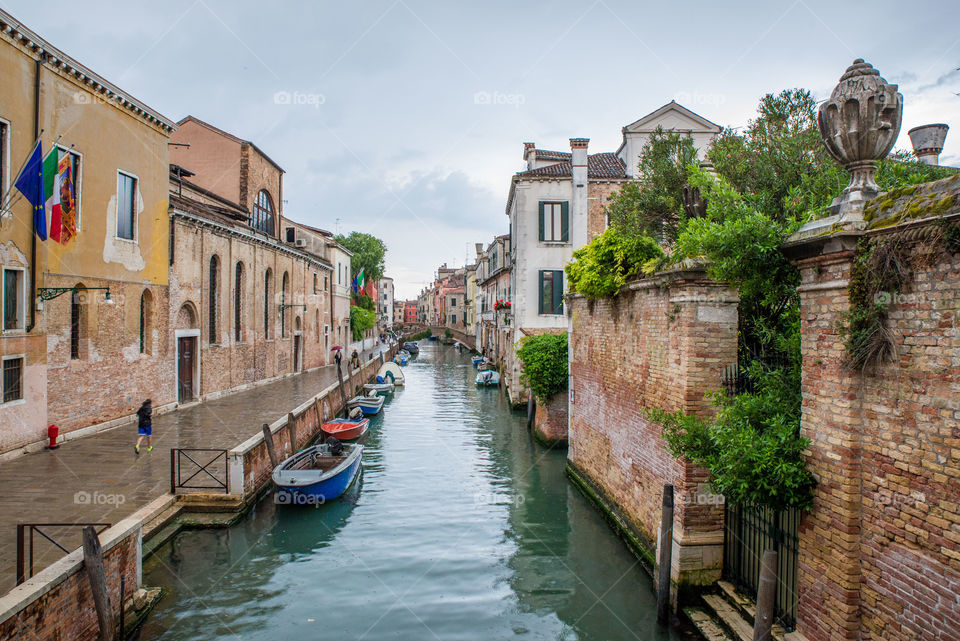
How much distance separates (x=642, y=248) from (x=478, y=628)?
5.40 metres

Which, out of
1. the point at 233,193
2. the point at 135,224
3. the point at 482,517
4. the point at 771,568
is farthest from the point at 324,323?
the point at 771,568

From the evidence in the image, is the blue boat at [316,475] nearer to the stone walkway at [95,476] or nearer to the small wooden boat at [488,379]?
the stone walkway at [95,476]

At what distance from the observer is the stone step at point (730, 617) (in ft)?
18.1

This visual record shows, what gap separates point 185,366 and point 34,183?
9.48 meters

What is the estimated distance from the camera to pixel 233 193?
24.6 m

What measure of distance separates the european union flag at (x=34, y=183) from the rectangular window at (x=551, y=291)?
597 inches

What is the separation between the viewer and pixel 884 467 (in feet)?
12.6

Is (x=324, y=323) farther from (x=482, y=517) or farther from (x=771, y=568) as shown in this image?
(x=771, y=568)

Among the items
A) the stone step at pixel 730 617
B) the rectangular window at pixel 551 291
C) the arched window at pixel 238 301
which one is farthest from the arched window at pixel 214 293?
the stone step at pixel 730 617

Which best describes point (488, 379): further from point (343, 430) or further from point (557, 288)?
point (343, 430)

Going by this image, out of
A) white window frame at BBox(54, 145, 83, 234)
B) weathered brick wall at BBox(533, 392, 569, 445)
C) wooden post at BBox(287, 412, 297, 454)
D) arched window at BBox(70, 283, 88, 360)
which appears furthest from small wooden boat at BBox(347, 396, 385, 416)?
white window frame at BBox(54, 145, 83, 234)

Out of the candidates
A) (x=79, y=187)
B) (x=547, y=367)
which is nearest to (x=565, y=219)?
(x=547, y=367)

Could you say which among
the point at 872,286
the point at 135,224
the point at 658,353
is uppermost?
the point at 135,224

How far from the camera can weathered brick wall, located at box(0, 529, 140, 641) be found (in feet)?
15.9
